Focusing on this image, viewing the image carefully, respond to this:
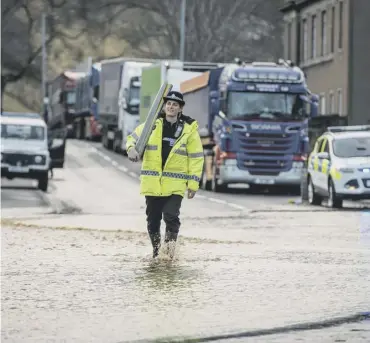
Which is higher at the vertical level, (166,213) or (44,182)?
(166,213)

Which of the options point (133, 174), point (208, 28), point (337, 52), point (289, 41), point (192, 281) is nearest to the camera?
point (192, 281)

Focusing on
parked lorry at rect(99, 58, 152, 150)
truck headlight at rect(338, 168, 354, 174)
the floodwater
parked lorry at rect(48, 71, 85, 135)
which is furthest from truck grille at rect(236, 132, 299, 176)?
parked lorry at rect(48, 71, 85, 135)

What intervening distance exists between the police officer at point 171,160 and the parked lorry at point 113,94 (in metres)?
41.6

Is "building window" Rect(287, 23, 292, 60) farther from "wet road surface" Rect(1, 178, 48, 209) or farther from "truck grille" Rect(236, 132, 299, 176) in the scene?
"truck grille" Rect(236, 132, 299, 176)

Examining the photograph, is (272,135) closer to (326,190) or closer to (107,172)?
(326,190)

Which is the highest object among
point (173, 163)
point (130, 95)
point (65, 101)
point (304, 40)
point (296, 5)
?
point (296, 5)

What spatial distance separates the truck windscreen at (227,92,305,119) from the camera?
3844 cm

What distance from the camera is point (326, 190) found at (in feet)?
101

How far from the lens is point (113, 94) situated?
204 ft

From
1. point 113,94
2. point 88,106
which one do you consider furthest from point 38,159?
point 88,106

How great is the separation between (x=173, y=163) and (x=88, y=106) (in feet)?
191

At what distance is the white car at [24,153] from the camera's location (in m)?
40.5

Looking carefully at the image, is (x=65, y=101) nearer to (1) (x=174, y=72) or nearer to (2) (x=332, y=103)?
(2) (x=332, y=103)

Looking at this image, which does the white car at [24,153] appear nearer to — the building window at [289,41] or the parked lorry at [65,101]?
the building window at [289,41]
